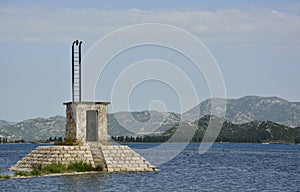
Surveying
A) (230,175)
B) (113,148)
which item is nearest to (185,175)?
(230,175)

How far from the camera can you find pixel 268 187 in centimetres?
4328

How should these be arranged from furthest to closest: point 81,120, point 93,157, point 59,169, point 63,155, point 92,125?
point 92,125
point 81,120
point 93,157
point 63,155
point 59,169

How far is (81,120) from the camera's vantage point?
45.5 metres

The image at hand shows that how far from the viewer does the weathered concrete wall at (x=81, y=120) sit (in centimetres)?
4547

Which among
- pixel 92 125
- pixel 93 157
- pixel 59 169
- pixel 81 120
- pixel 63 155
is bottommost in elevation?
pixel 59 169

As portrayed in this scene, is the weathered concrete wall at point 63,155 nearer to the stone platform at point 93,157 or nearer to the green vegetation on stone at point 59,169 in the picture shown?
the stone platform at point 93,157

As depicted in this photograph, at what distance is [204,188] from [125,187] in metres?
5.43

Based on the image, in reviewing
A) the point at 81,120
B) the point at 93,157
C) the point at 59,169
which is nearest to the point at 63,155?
the point at 59,169

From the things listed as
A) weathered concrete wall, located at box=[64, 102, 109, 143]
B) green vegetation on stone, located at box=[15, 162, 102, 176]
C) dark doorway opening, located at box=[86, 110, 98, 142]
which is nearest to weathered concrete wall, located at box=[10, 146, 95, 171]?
green vegetation on stone, located at box=[15, 162, 102, 176]

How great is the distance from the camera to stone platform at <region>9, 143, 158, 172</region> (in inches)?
1741

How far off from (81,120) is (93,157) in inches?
101

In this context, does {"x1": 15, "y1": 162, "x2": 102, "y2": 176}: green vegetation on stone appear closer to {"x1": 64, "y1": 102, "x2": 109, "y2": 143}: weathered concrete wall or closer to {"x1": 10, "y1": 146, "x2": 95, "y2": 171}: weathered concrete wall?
{"x1": 10, "y1": 146, "x2": 95, "y2": 171}: weathered concrete wall

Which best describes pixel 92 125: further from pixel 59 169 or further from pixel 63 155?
pixel 59 169

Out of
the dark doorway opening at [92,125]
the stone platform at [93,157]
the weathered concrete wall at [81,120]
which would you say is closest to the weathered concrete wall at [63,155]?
the stone platform at [93,157]
